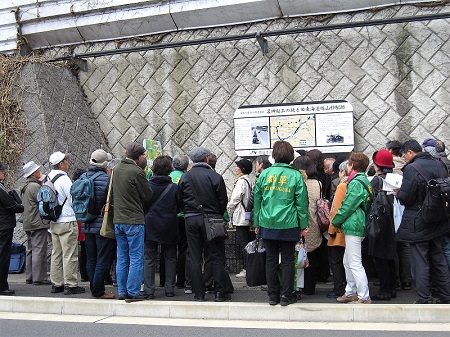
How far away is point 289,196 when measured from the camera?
650 centimetres

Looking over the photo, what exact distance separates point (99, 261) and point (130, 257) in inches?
25.5

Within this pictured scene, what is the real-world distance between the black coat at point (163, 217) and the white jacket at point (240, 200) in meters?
1.00

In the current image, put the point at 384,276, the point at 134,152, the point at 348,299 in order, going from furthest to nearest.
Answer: the point at 134,152, the point at 384,276, the point at 348,299

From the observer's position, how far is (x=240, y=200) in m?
8.21

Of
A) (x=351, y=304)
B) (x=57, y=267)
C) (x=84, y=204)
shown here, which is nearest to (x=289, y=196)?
(x=351, y=304)

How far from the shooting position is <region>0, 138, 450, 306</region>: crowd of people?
655 cm

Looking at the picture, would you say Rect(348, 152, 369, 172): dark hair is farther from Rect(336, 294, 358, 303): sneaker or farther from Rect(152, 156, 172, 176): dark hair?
Rect(152, 156, 172, 176): dark hair

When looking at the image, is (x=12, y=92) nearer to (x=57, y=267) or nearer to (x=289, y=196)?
(x=57, y=267)

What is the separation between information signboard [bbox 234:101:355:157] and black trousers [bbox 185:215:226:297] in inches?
159

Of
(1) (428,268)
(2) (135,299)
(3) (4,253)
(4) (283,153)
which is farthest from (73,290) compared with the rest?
(1) (428,268)

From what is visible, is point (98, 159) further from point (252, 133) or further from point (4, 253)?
point (252, 133)

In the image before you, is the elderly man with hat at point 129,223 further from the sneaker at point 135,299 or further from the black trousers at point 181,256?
the black trousers at point 181,256

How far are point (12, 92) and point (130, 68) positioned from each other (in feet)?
8.71

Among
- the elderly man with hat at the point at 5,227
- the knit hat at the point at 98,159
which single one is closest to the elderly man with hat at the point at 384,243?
the knit hat at the point at 98,159
